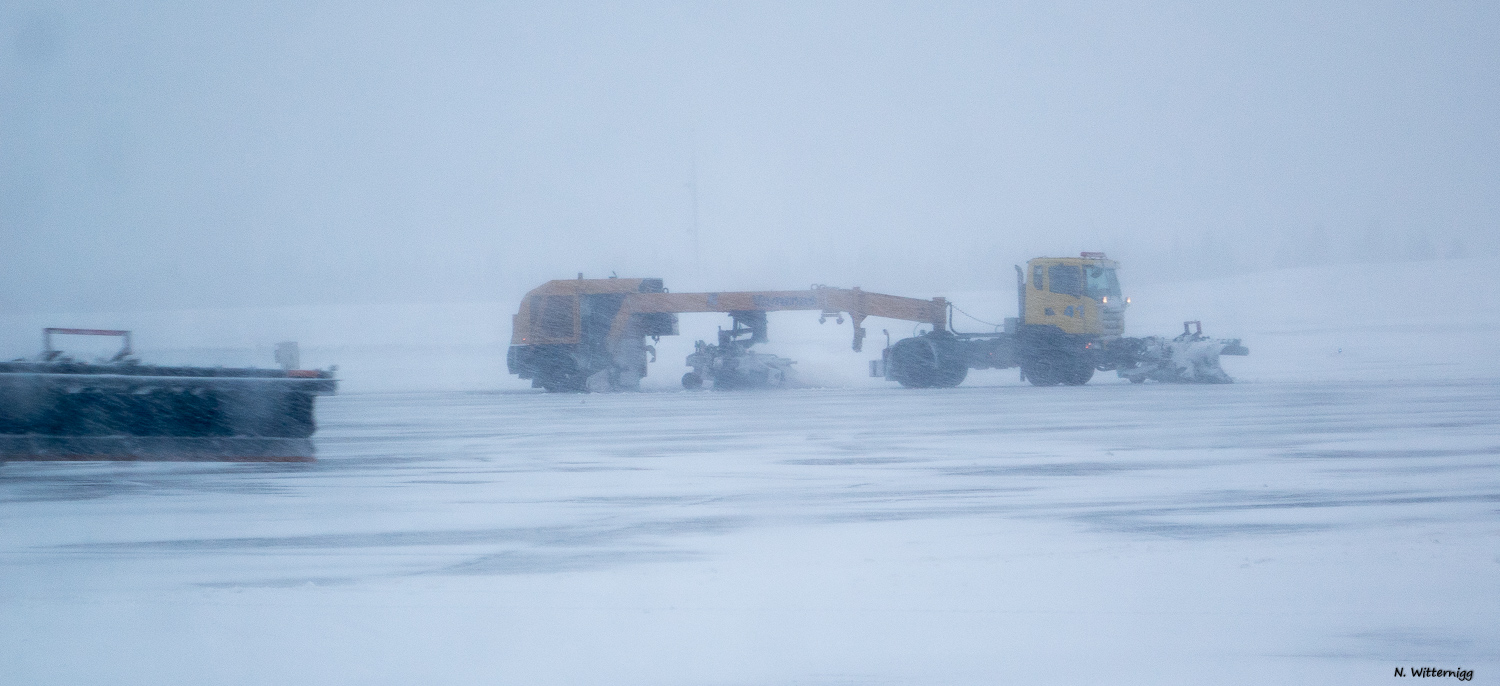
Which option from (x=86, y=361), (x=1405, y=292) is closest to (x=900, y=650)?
(x=86, y=361)

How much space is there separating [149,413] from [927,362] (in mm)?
16243

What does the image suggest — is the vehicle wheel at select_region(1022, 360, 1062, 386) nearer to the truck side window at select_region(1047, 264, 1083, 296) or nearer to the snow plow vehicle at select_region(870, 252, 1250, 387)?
the snow plow vehicle at select_region(870, 252, 1250, 387)

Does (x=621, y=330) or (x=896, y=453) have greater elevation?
(x=621, y=330)

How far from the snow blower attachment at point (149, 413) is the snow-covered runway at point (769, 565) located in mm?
260

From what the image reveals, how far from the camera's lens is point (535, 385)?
2592cm

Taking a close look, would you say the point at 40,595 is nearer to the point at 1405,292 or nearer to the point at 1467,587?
the point at 1467,587

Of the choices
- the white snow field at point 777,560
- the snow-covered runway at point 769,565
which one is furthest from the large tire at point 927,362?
the snow-covered runway at point 769,565

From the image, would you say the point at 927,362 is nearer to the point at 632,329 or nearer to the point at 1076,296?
the point at 1076,296

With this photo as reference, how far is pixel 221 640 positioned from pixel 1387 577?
4770 millimetres

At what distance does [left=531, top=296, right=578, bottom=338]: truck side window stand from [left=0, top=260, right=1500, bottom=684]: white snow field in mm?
12324

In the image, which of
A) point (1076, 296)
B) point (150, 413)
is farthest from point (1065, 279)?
point (150, 413)

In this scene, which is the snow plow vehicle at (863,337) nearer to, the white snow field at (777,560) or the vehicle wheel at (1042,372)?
the vehicle wheel at (1042,372)

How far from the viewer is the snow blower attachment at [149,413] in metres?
10.2

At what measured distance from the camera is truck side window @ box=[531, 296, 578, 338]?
2533 centimetres
